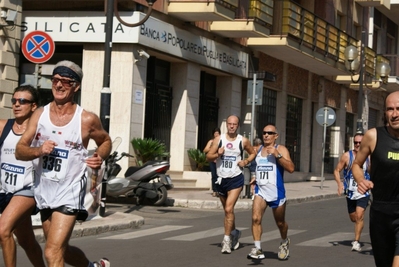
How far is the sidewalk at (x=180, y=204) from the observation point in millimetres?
14102

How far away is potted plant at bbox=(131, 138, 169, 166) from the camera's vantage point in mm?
21922

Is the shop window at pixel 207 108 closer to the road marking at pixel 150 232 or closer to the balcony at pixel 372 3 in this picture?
the road marking at pixel 150 232

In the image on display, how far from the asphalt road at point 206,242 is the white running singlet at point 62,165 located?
13.1ft

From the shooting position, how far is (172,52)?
23469 millimetres

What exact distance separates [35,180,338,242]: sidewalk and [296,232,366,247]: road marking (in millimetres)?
3214

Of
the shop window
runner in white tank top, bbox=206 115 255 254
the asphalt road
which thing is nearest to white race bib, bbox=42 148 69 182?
the asphalt road

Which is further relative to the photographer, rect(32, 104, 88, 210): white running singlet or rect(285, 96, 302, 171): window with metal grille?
rect(285, 96, 302, 171): window with metal grille

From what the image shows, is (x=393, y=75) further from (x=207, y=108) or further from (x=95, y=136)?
(x=95, y=136)

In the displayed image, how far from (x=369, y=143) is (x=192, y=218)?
11.0m

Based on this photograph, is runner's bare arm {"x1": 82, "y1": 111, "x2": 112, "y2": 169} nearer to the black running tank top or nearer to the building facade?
the black running tank top

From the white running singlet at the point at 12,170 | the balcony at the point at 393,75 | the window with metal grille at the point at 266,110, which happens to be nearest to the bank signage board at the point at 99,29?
the window with metal grille at the point at 266,110

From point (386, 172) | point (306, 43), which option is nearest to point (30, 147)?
point (386, 172)

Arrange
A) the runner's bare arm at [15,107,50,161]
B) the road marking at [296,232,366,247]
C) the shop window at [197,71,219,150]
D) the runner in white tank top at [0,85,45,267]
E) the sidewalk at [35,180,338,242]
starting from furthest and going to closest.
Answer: the shop window at [197,71,219,150], the sidewalk at [35,180,338,242], the road marking at [296,232,366,247], the runner in white tank top at [0,85,45,267], the runner's bare arm at [15,107,50,161]

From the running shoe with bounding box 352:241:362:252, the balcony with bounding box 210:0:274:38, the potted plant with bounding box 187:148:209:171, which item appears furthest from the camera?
the balcony with bounding box 210:0:274:38
